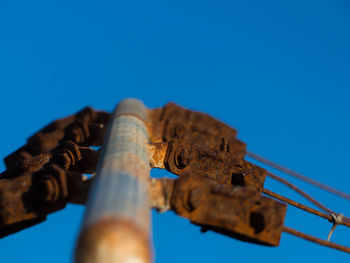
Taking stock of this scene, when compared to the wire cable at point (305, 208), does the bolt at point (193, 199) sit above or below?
below

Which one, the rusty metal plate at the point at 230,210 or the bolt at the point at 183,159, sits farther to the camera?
the bolt at the point at 183,159

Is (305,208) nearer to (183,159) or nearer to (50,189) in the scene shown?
(183,159)

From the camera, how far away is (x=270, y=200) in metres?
3.67

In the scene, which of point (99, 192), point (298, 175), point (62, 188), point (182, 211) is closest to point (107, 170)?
point (99, 192)

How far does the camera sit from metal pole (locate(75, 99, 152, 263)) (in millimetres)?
2188

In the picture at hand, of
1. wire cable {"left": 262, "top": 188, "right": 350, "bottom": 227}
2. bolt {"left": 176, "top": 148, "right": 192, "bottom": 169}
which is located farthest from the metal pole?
wire cable {"left": 262, "top": 188, "right": 350, "bottom": 227}

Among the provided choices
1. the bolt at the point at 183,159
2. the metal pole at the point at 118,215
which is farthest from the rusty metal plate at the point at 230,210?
the bolt at the point at 183,159

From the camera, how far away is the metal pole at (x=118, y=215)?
2.19 m

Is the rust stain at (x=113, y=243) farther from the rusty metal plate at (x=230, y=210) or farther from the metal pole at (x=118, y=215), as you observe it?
the rusty metal plate at (x=230, y=210)

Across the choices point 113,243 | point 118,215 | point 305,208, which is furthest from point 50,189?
point 305,208

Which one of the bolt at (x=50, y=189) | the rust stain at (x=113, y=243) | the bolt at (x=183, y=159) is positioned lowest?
the rust stain at (x=113, y=243)

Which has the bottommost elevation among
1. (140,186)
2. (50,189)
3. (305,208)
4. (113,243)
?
(113,243)

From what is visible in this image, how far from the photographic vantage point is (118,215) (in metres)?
2.30

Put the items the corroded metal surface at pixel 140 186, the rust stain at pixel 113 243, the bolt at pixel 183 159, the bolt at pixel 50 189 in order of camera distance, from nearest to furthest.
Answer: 1. the rust stain at pixel 113 243
2. the corroded metal surface at pixel 140 186
3. the bolt at pixel 50 189
4. the bolt at pixel 183 159
